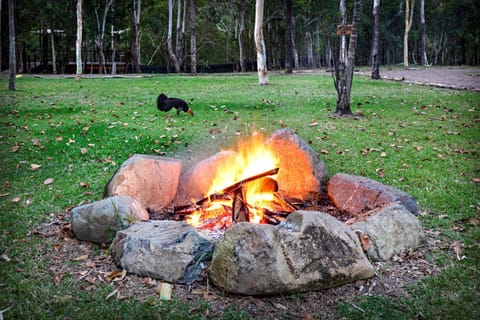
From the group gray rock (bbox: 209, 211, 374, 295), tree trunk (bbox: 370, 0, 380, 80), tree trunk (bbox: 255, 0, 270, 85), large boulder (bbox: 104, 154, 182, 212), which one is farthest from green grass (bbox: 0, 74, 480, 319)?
tree trunk (bbox: 370, 0, 380, 80)

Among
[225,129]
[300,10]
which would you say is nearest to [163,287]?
[225,129]

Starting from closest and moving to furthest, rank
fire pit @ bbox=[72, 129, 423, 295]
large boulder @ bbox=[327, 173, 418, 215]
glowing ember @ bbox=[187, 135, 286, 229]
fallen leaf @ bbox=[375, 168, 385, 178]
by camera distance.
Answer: fire pit @ bbox=[72, 129, 423, 295], glowing ember @ bbox=[187, 135, 286, 229], large boulder @ bbox=[327, 173, 418, 215], fallen leaf @ bbox=[375, 168, 385, 178]

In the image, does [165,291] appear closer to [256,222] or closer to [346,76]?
[256,222]

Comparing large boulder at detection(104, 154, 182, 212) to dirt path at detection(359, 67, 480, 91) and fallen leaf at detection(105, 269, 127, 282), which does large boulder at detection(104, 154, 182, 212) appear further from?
dirt path at detection(359, 67, 480, 91)

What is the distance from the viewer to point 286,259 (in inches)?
148

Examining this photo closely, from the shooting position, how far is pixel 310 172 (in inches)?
226

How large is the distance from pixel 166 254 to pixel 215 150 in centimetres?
418

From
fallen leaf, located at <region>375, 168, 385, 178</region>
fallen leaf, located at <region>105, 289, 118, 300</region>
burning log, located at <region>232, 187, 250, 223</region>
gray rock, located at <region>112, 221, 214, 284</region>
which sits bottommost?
fallen leaf, located at <region>105, 289, 118, 300</region>

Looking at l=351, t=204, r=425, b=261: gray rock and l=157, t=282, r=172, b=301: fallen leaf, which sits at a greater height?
l=351, t=204, r=425, b=261: gray rock

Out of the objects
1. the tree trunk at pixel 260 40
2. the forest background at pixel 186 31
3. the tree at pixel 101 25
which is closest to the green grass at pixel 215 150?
the tree trunk at pixel 260 40

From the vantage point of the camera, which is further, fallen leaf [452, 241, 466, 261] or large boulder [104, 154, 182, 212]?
large boulder [104, 154, 182, 212]

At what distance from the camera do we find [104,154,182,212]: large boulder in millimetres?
5391

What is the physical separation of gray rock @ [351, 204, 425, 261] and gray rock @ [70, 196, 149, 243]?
2.30m

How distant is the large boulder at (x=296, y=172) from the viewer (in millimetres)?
5754
